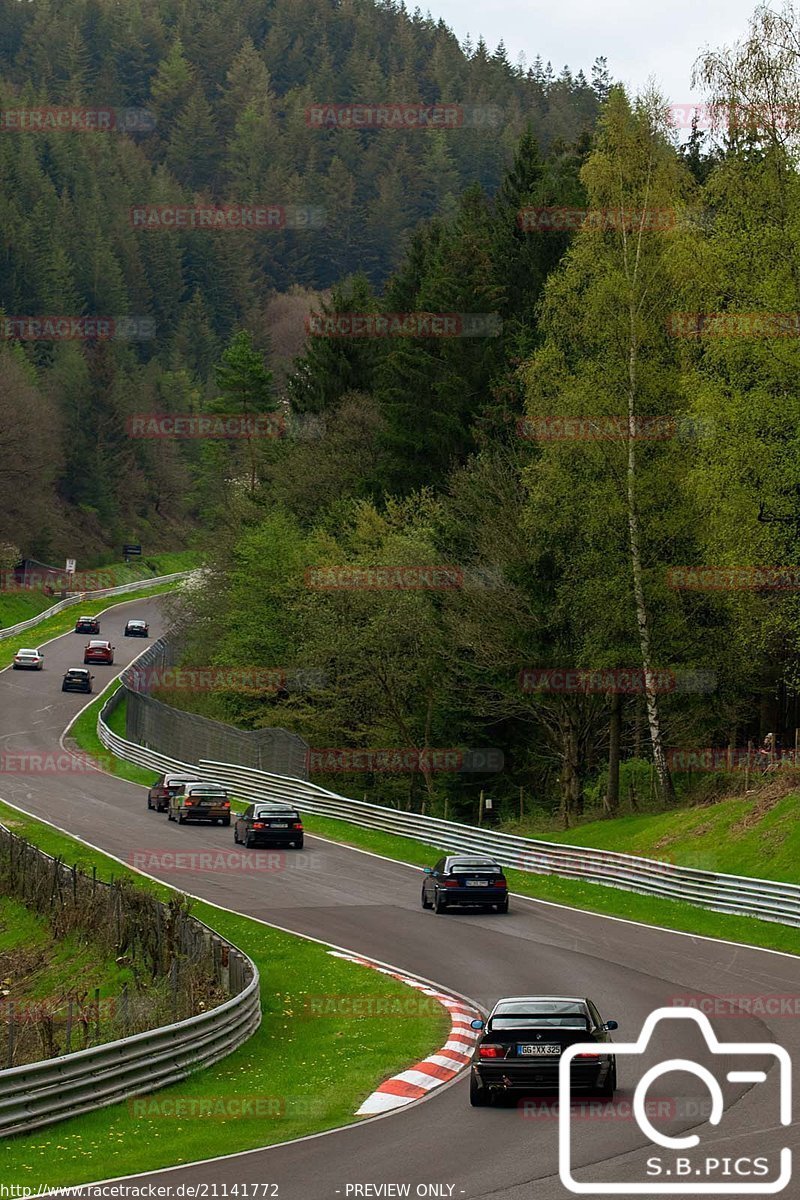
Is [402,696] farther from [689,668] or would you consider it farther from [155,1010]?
[155,1010]

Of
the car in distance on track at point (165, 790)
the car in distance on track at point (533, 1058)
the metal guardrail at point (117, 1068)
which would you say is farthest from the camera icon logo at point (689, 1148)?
the car in distance on track at point (165, 790)

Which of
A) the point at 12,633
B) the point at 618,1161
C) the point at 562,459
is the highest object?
the point at 562,459

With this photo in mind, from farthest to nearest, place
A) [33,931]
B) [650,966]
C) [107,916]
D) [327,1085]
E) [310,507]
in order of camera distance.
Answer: [310,507]
[33,931]
[107,916]
[650,966]
[327,1085]

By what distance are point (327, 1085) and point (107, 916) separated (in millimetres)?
13421

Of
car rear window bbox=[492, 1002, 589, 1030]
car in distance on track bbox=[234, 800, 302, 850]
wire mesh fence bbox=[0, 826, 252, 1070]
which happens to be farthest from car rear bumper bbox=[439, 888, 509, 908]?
car rear window bbox=[492, 1002, 589, 1030]

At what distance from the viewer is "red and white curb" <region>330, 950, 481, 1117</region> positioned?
16.9 m

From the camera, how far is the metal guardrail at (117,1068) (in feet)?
53.6

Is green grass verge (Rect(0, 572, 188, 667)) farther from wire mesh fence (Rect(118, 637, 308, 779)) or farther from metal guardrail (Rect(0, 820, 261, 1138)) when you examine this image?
metal guardrail (Rect(0, 820, 261, 1138))

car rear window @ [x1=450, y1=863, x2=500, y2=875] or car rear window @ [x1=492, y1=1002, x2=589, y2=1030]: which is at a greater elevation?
car rear window @ [x1=492, y1=1002, x2=589, y2=1030]

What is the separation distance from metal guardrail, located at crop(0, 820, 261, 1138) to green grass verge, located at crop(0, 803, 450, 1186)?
153mm

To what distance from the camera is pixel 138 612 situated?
382 ft

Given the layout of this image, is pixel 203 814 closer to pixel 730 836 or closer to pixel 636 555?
pixel 636 555

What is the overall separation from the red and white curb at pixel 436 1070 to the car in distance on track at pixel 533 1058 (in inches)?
40.2

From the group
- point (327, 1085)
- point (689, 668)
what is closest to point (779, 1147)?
point (327, 1085)
